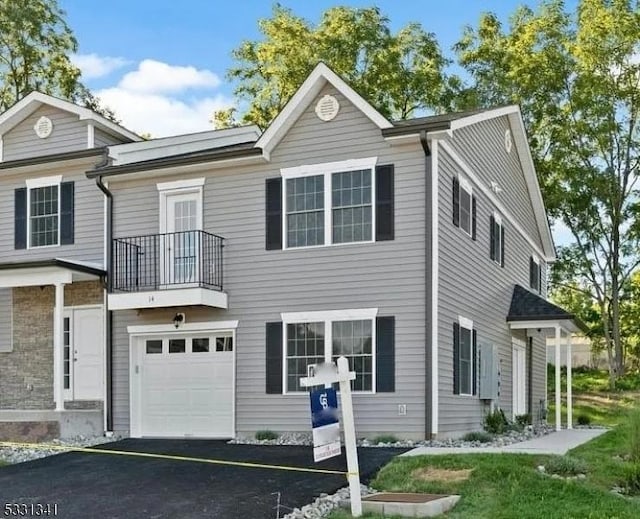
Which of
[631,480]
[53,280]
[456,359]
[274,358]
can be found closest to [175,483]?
[274,358]

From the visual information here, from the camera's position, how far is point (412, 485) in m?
10.3

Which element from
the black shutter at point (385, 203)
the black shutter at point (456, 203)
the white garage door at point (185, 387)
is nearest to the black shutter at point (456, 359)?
the black shutter at point (456, 203)

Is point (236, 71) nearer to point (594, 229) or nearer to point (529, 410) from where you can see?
point (594, 229)

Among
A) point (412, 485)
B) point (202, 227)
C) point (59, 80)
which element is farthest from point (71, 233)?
point (59, 80)

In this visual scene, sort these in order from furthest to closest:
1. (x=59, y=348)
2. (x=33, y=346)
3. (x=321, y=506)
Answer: (x=33, y=346) → (x=59, y=348) → (x=321, y=506)

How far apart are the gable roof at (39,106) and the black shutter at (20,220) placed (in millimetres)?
1802

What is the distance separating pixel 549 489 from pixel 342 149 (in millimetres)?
7810

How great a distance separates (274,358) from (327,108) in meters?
4.64

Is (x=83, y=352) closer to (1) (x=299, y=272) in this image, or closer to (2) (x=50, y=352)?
(2) (x=50, y=352)

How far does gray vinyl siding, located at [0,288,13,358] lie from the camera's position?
59.5ft

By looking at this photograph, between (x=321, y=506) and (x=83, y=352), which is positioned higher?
(x=83, y=352)

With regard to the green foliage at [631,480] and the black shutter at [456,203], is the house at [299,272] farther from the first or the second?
the green foliage at [631,480]

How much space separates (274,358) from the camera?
15789mm

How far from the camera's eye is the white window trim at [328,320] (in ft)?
49.2
